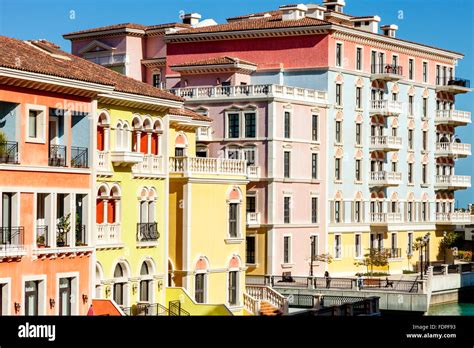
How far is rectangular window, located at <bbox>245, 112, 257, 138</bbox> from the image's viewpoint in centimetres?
4206

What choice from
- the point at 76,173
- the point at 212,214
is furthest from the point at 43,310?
the point at 212,214

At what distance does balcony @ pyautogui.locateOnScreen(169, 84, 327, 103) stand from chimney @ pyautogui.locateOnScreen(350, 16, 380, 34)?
482 centimetres

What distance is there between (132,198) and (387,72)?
69.7ft

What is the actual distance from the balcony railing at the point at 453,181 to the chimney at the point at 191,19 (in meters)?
10.4

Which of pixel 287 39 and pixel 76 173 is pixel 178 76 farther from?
pixel 76 173

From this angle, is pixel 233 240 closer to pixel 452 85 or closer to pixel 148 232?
pixel 148 232

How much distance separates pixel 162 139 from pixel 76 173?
20.5ft

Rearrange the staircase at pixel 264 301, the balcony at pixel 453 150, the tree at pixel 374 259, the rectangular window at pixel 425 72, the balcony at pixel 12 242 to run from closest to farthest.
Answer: the balcony at pixel 12 242 → the staircase at pixel 264 301 → the balcony at pixel 453 150 → the rectangular window at pixel 425 72 → the tree at pixel 374 259

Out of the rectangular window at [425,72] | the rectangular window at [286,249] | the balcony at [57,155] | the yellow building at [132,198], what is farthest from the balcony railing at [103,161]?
the rectangular window at [425,72]

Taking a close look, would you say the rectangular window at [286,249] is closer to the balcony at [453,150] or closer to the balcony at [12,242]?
the balcony at [453,150]

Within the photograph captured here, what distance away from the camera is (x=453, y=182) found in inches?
1585

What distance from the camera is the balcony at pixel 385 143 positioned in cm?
4509

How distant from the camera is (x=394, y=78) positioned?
45469 millimetres

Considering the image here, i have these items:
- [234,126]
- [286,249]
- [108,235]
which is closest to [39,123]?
[108,235]
